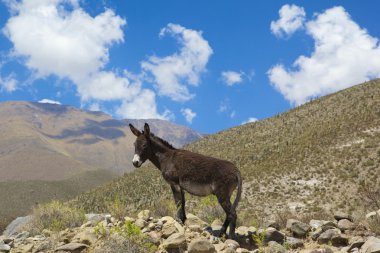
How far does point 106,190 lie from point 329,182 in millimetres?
34936

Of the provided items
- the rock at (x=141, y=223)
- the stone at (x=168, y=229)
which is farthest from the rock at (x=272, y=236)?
the rock at (x=141, y=223)

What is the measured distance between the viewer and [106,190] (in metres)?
66.6

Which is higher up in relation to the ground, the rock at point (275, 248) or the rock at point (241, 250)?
the rock at point (275, 248)

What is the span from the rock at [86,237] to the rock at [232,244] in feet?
10.8

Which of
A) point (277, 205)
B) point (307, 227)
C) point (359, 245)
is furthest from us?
point (277, 205)

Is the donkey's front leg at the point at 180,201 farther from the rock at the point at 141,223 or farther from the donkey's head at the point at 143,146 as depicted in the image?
the donkey's head at the point at 143,146

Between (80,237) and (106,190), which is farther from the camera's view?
(106,190)

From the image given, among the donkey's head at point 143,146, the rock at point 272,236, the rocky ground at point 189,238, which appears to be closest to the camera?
the rocky ground at point 189,238

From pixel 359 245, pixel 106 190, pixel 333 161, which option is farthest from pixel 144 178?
pixel 359 245

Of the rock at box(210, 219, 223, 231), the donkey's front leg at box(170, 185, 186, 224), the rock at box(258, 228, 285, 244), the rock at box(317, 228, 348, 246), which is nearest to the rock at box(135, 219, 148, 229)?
the donkey's front leg at box(170, 185, 186, 224)

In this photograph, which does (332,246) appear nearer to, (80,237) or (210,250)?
(210,250)

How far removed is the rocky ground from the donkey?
0.70 m

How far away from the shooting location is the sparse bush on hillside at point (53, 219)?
1416 cm

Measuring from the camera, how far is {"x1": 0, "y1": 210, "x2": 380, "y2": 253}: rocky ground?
403 inches
